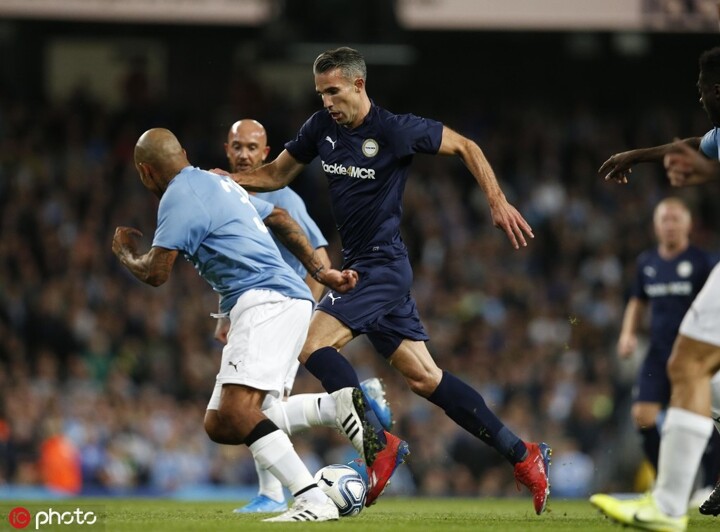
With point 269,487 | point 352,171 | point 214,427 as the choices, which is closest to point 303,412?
point 269,487

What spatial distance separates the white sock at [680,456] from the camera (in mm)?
5363

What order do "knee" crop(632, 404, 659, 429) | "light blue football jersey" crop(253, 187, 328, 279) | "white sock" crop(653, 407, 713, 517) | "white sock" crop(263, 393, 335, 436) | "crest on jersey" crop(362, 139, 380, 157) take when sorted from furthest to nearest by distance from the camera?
"knee" crop(632, 404, 659, 429) → "light blue football jersey" crop(253, 187, 328, 279) → "white sock" crop(263, 393, 335, 436) → "crest on jersey" crop(362, 139, 380, 157) → "white sock" crop(653, 407, 713, 517)

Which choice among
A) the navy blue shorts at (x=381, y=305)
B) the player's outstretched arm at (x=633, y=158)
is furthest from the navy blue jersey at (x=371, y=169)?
the player's outstretched arm at (x=633, y=158)

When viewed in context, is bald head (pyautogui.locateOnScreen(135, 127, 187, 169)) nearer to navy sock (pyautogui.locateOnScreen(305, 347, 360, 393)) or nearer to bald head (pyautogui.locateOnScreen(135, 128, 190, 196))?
bald head (pyautogui.locateOnScreen(135, 128, 190, 196))

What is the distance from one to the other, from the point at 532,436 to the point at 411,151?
27.8 feet

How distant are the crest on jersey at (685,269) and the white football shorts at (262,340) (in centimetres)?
450

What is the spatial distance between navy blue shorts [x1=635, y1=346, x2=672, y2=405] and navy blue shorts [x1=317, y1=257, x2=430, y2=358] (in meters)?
3.10

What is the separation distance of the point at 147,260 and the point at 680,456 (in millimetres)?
2823

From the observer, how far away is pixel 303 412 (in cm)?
785

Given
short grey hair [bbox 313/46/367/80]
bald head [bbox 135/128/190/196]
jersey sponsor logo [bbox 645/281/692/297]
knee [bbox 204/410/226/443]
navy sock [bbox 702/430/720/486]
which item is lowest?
navy sock [bbox 702/430/720/486]

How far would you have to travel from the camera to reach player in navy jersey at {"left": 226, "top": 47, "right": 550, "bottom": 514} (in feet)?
23.8

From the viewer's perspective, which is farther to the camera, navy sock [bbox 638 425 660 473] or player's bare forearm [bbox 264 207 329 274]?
navy sock [bbox 638 425 660 473]

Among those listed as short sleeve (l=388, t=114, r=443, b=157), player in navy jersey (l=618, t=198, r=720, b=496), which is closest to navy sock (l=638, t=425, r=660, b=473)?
player in navy jersey (l=618, t=198, r=720, b=496)

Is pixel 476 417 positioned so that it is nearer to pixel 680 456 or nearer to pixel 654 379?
pixel 680 456
